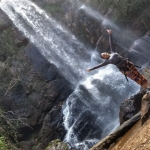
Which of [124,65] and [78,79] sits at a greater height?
[124,65]

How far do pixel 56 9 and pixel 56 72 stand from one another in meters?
4.50

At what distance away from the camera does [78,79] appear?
14227 mm

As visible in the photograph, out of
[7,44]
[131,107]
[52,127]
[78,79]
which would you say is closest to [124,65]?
[131,107]

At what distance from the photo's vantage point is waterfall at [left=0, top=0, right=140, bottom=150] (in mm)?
11797

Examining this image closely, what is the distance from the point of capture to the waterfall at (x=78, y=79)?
→ 1180 cm

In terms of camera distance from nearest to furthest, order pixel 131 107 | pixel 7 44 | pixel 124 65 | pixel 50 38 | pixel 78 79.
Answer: pixel 124 65
pixel 131 107
pixel 78 79
pixel 7 44
pixel 50 38

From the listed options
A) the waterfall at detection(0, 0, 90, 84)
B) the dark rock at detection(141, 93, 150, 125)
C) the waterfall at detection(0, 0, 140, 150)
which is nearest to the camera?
the dark rock at detection(141, 93, 150, 125)

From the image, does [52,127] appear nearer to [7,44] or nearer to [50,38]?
[50,38]

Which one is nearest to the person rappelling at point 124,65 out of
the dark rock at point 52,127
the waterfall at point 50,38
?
the dark rock at point 52,127

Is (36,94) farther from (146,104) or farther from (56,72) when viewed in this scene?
(146,104)

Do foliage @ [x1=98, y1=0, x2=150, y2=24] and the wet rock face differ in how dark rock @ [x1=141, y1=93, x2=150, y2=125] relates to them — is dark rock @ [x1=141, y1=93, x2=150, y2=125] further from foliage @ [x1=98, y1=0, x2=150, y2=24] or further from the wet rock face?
foliage @ [x1=98, y1=0, x2=150, y2=24]

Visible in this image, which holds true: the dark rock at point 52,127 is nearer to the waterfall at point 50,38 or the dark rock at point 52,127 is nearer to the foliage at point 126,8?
the waterfall at point 50,38

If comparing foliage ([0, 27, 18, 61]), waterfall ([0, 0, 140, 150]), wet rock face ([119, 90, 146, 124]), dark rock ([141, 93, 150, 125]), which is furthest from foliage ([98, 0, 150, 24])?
dark rock ([141, 93, 150, 125])

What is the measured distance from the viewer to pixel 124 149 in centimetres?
452
